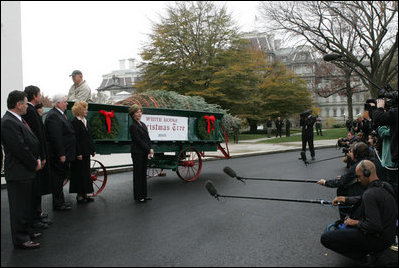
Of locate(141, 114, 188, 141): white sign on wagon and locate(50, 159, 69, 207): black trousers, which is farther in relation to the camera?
locate(141, 114, 188, 141): white sign on wagon

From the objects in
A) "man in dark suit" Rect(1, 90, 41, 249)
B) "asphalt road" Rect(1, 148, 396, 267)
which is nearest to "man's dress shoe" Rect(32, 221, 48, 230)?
"asphalt road" Rect(1, 148, 396, 267)

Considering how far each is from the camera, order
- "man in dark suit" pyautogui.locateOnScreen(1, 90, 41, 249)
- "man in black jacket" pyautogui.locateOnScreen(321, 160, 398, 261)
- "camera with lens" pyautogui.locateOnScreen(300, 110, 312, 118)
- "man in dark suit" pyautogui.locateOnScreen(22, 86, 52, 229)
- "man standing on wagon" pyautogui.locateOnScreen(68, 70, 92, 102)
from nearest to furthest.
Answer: "man in black jacket" pyautogui.locateOnScreen(321, 160, 398, 261) < "man in dark suit" pyautogui.locateOnScreen(1, 90, 41, 249) < "man in dark suit" pyautogui.locateOnScreen(22, 86, 52, 229) < "man standing on wagon" pyautogui.locateOnScreen(68, 70, 92, 102) < "camera with lens" pyautogui.locateOnScreen(300, 110, 312, 118)

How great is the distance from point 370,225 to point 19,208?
13.3 feet

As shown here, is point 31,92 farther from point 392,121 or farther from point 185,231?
point 392,121

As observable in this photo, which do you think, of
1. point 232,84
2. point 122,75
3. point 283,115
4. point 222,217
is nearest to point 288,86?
point 283,115

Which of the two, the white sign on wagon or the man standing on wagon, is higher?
the man standing on wagon

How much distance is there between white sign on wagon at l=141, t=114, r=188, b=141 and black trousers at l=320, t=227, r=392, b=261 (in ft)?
18.0

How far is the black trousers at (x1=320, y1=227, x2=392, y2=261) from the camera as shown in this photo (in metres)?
3.66

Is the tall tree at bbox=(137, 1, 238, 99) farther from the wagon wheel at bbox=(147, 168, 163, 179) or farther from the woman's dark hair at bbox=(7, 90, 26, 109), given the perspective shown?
the woman's dark hair at bbox=(7, 90, 26, 109)

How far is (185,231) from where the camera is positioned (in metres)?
5.11

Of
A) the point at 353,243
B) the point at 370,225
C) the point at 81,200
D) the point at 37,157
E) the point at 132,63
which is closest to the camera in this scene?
the point at 370,225

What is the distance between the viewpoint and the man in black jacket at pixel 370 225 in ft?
11.8

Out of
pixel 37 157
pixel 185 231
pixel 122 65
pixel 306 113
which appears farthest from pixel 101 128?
pixel 122 65

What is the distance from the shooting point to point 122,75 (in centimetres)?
9588
